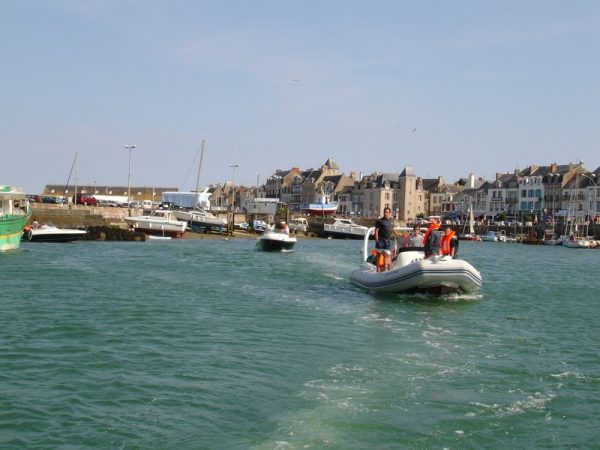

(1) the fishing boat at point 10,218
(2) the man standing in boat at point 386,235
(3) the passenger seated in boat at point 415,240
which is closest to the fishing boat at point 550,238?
(1) the fishing boat at point 10,218

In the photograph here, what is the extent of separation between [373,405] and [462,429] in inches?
60.7

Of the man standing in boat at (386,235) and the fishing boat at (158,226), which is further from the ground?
the man standing in boat at (386,235)

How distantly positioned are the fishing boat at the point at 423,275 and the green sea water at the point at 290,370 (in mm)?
506

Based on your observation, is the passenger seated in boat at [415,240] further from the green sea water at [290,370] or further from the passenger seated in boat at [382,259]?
the green sea water at [290,370]

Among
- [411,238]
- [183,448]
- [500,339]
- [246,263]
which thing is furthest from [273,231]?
[183,448]

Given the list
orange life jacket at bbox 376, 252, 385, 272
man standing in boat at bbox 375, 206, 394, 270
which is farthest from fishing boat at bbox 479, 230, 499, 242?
orange life jacket at bbox 376, 252, 385, 272

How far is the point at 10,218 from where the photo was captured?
148ft

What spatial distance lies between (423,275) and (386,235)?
2531mm

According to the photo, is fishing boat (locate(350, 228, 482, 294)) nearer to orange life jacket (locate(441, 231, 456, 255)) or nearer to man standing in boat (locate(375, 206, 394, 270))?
man standing in boat (locate(375, 206, 394, 270))

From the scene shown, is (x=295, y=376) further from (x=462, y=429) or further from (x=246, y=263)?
(x=246, y=263)

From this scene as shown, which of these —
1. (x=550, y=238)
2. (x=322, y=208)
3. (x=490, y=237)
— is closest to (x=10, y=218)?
(x=490, y=237)

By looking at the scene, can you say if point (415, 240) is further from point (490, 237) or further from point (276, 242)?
A: point (490, 237)

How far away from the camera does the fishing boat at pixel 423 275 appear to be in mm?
24031

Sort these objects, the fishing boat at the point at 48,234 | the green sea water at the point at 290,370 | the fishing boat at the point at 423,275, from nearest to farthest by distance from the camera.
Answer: the green sea water at the point at 290,370 < the fishing boat at the point at 423,275 < the fishing boat at the point at 48,234
